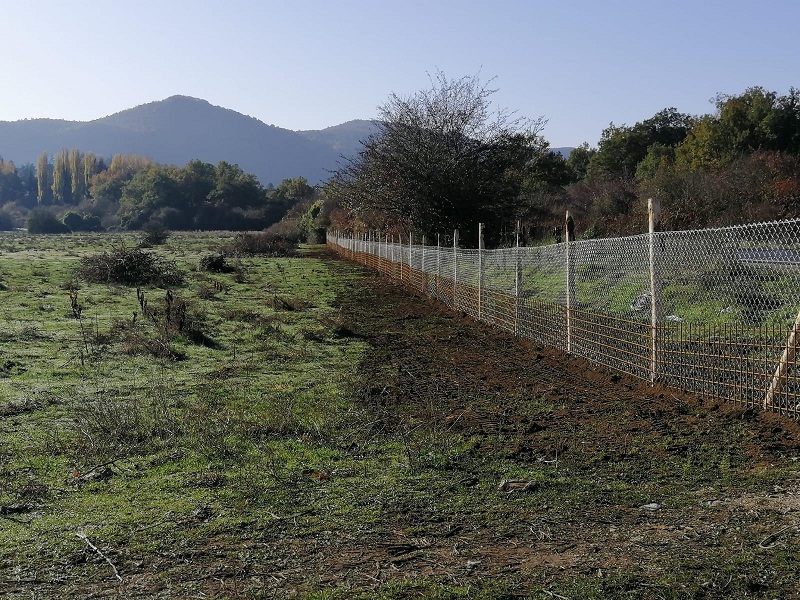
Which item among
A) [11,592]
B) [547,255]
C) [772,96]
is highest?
[772,96]

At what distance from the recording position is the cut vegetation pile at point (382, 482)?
399 cm

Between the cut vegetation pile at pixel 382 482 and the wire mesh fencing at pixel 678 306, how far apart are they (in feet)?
0.99

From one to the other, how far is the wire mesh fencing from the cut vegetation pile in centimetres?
30

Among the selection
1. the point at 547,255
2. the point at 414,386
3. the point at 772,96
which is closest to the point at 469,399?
the point at 414,386

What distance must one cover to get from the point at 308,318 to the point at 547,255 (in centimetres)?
562

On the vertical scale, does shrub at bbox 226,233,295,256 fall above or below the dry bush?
above

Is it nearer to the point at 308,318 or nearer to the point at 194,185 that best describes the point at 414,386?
the point at 308,318

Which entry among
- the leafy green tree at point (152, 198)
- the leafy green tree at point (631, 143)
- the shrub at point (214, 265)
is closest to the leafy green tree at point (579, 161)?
the leafy green tree at point (631, 143)

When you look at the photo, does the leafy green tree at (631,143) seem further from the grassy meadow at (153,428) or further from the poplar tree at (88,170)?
the poplar tree at (88,170)

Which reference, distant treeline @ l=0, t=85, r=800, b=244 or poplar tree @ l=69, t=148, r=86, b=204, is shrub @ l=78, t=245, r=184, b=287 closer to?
distant treeline @ l=0, t=85, r=800, b=244

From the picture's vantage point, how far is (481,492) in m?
5.24

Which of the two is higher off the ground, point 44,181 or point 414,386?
point 44,181

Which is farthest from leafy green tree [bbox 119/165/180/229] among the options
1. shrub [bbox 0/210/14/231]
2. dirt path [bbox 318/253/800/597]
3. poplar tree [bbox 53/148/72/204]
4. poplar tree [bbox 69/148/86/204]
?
dirt path [bbox 318/253/800/597]

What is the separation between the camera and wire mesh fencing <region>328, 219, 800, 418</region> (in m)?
Answer: 7.22
